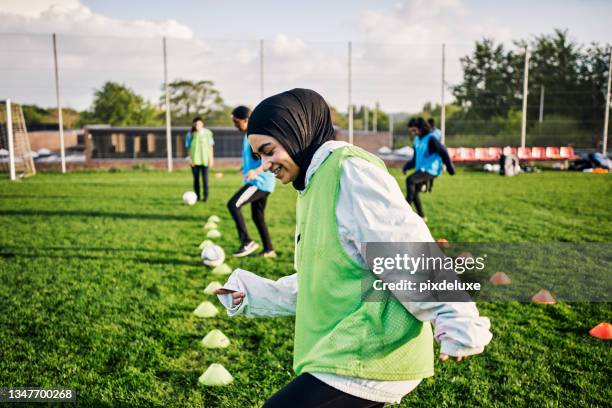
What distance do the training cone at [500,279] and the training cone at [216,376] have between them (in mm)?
3546

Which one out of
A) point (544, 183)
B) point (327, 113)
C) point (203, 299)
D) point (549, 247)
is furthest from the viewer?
point (544, 183)

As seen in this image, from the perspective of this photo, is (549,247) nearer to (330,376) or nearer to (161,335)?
(161,335)

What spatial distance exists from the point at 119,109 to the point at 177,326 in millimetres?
47308

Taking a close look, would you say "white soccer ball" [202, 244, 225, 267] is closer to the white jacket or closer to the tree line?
the white jacket

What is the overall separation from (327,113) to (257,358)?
8.65ft

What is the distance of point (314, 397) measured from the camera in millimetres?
1703

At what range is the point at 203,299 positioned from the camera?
5.59 m

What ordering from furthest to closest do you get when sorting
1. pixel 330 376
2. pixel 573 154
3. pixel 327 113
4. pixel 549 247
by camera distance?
pixel 573 154
pixel 549 247
pixel 327 113
pixel 330 376

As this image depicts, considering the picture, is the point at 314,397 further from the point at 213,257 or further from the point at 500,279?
the point at 213,257


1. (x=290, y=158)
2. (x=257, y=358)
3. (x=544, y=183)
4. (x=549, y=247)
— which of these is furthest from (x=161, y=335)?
(x=544, y=183)

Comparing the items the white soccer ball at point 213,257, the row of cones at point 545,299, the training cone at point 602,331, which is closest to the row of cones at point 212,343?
the white soccer ball at point 213,257

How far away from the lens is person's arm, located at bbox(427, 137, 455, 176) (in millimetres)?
9602

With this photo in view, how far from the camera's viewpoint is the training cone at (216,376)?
3.68m

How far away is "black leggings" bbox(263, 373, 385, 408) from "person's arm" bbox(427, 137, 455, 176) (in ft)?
27.2
